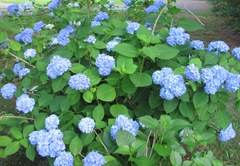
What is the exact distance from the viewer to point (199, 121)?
71.7 inches

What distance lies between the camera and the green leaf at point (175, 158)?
4.14 ft

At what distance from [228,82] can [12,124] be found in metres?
1.18

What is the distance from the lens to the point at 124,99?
6.69 feet

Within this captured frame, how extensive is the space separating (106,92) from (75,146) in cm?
33

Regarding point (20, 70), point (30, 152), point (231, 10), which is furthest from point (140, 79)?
point (231, 10)

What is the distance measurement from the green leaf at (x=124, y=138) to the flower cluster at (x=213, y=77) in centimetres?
47

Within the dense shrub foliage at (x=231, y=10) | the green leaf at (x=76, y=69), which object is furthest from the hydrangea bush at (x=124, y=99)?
the dense shrub foliage at (x=231, y=10)

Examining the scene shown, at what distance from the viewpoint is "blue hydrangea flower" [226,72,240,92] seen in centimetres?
165

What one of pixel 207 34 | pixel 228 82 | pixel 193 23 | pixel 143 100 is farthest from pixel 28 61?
pixel 207 34

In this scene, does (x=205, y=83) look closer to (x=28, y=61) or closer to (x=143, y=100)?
(x=143, y=100)

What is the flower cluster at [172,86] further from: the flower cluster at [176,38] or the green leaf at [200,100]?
the flower cluster at [176,38]

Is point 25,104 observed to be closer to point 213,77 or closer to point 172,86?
point 172,86

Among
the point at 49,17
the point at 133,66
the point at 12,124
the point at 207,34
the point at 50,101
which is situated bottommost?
the point at 207,34

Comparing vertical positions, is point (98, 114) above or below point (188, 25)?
below
